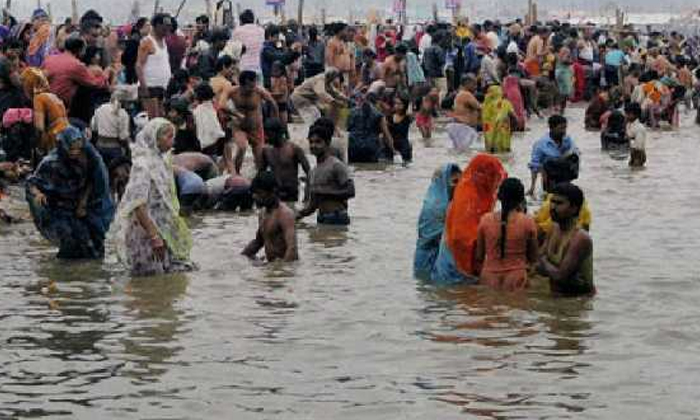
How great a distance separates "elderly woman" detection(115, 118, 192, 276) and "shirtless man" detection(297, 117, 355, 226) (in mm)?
2239

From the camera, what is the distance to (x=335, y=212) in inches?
574

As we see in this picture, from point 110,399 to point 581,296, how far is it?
3730 mm

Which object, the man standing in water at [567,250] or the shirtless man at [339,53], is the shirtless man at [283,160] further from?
the shirtless man at [339,53]

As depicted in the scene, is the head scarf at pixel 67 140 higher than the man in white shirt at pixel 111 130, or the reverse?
the head scarf at pixel 67 140

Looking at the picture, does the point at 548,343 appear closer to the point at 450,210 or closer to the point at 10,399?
the point at 450,210

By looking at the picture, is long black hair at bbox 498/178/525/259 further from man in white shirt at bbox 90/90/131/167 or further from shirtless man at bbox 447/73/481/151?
shirtless man at bbox 447/73/481/151

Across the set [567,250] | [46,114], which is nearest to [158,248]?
[567,250]

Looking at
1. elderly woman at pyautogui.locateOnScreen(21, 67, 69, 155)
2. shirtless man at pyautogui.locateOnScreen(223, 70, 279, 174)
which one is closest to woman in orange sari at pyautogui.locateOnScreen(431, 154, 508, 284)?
elderly woman at pyautogui.locateOnScreen(21, 67, 69, 155)

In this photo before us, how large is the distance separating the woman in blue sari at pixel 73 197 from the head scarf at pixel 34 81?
115 inches

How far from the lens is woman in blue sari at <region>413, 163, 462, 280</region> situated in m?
11.7

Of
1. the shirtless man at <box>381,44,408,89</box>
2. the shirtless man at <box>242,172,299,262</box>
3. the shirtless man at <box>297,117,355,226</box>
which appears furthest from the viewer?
the shirtless man at <box>381,44,408,89</box>

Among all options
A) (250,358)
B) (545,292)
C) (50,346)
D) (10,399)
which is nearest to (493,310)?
(545,292)

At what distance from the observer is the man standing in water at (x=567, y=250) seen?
10438 millimetres

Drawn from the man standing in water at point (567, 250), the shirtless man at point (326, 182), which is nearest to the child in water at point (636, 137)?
the shirtless man at point (326, 182)
